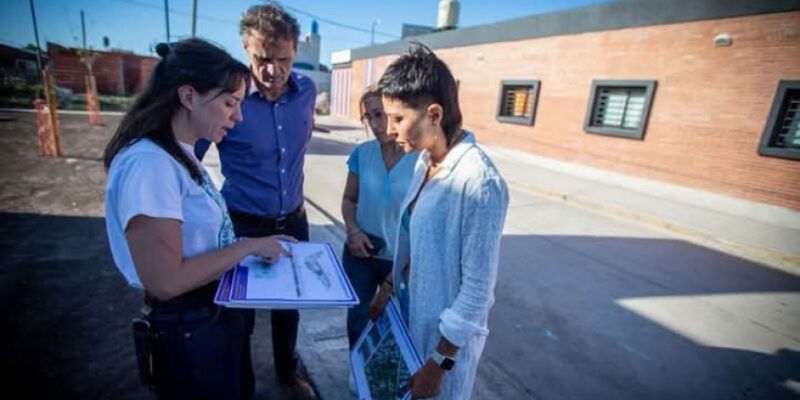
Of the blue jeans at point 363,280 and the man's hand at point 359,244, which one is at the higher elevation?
the man's hand at point 359,244

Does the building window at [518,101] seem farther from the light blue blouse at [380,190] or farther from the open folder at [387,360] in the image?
the open folder at [387,360]

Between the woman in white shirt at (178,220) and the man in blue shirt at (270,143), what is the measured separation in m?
0.82

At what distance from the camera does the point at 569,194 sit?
28.2 feet

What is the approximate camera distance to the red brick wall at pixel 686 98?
7594 mm

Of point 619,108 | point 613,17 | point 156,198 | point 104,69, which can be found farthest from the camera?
point 104,69

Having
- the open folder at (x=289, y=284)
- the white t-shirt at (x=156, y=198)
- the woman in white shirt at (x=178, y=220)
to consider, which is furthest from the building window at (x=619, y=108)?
the white t-shirt at (x=156, y=198)

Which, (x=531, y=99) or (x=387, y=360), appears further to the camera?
(x=531, y=99)

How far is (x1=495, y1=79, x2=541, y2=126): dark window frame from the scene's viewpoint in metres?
12.1

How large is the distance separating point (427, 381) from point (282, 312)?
1.29m

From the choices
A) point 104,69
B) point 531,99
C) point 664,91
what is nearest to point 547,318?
point 664,91

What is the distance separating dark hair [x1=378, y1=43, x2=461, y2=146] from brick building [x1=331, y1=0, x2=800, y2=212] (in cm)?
927

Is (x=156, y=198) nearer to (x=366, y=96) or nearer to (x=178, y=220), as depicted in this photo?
(x=178, y=220)

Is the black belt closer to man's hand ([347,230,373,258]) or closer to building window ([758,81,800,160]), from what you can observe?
man's hand ([347,230,373,258])

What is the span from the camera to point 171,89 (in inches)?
47.0
